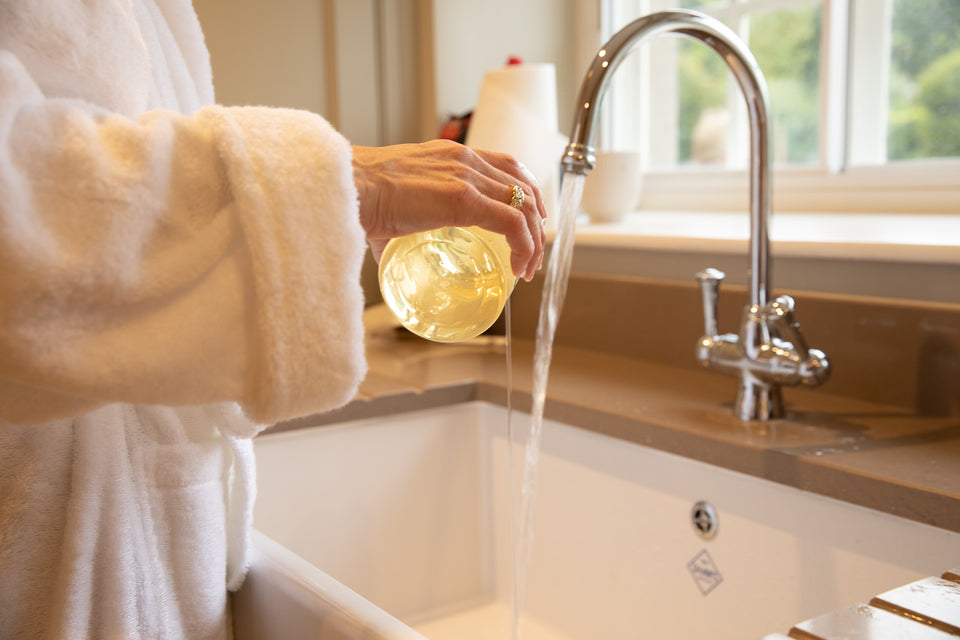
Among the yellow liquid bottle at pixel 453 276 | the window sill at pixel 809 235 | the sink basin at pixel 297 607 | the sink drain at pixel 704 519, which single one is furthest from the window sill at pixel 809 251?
the sink basin at pixel 297 607

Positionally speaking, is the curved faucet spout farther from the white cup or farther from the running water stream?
the white cup

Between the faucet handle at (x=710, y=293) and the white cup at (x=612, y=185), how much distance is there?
0.52m

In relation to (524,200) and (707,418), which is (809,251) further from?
(524,200)

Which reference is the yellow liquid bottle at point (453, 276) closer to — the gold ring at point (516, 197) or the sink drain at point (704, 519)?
the gold ring at point (516, 197)

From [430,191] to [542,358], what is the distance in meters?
0.44

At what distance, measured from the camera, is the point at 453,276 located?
2.06 feet

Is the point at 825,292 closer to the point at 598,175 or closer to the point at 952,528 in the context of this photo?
the point at 952,528

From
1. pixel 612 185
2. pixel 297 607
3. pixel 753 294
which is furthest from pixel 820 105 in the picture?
pixel 297 607

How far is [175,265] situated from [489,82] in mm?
1089

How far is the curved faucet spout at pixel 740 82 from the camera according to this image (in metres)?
0.82

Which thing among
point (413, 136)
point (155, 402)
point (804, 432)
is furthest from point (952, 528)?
point (413, 136)

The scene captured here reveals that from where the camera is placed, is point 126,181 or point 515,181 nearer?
point 126,181

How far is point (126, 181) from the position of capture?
1.53ft

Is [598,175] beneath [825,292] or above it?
above
